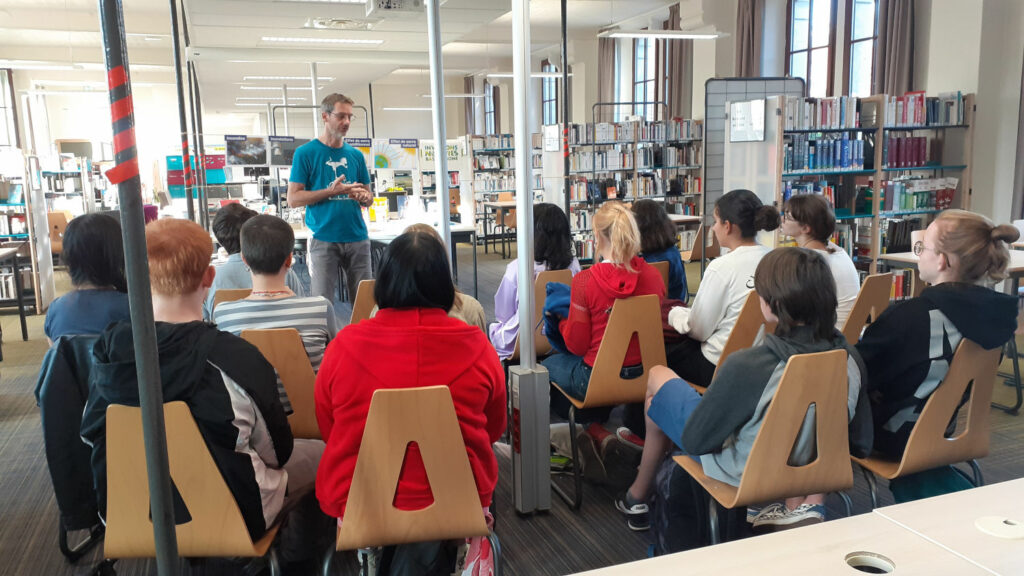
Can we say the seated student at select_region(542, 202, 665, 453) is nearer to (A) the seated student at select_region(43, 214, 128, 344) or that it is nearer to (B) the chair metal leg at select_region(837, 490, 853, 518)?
(B) the chair metal leg at select_region(837, 490, 853, 518)

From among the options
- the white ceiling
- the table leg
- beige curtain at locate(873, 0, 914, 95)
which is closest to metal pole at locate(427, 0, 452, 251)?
the white ceiling

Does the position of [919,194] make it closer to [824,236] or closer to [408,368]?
[824,236]

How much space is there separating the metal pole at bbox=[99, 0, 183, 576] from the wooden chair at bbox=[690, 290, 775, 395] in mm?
2075

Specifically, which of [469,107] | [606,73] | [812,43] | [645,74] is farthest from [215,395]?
[469,107]

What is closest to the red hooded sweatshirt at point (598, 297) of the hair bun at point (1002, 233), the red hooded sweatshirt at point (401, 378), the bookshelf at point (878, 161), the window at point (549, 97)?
the red hooded sweatshirt at point (401, 378)

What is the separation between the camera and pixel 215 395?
1.52 m

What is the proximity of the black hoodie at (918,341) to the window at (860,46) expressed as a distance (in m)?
7.51

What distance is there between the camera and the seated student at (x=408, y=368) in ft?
5.09

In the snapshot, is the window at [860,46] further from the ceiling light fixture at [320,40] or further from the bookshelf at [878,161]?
the ceiling light fixture at [320,40]

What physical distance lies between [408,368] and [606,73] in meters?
12.2

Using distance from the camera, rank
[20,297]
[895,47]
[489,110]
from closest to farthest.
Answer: [20,297]
[895,47]
[489,110]

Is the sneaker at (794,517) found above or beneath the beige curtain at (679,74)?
beneath

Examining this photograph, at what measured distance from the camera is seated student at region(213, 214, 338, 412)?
7.22 ft

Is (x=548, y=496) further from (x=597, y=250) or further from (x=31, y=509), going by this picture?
(x=31, y=509)
